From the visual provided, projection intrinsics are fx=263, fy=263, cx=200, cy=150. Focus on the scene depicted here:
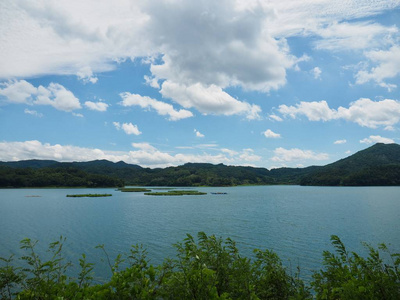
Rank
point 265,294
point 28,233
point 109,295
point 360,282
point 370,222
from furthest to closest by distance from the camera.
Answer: point 370,222 → point 28,233 → point 265,294 → point 360,282 → point 109,295

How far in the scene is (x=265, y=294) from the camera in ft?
36.1

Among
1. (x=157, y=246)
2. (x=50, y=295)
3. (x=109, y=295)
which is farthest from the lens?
(x=157, y=246)

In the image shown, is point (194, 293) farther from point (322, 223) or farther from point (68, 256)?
point (322, 223)

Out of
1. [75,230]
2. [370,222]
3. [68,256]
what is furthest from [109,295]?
[370,222]

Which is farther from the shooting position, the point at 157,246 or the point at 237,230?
the point at 237,230

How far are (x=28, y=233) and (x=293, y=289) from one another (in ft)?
197

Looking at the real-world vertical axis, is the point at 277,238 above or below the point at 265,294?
below

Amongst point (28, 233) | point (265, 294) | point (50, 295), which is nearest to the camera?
point (50, 295)

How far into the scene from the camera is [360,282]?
29.8 ft

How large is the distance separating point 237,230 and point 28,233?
1728 inches

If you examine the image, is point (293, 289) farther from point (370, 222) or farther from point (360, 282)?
point (370, 222)

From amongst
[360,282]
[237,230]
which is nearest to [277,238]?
[237,230]

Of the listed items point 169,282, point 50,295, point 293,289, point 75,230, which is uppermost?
point 169,282

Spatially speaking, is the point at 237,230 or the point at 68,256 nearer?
the point at 68,256
